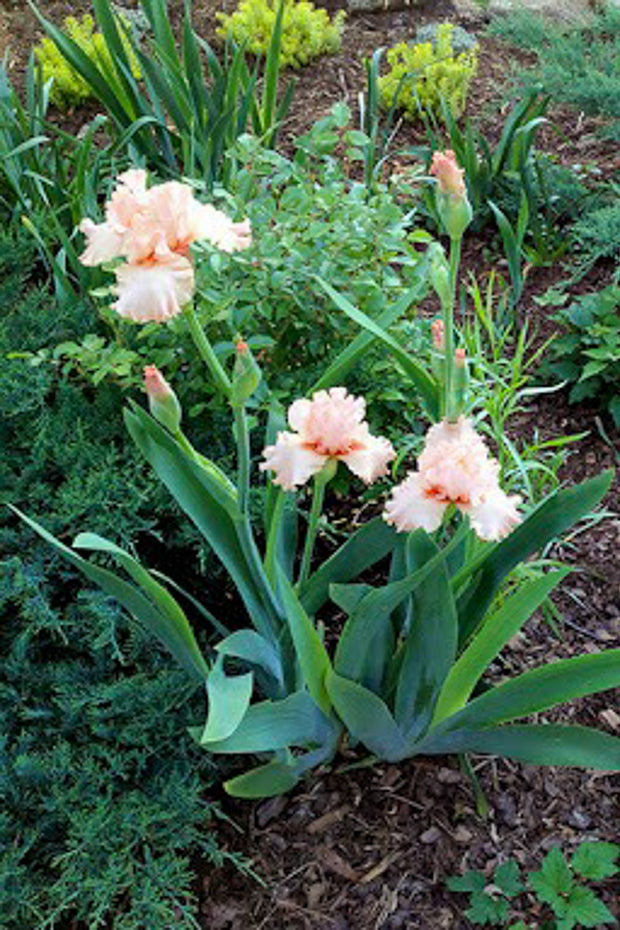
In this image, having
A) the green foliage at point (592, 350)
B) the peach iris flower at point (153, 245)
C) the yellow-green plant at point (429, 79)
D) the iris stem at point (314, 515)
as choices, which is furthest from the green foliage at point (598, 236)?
the peach iris flower at point (153, 245)

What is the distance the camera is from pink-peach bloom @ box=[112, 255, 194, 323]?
122cm

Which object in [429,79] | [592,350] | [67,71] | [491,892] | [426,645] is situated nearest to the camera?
[426,645]

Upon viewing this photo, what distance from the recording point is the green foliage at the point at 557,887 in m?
1.53

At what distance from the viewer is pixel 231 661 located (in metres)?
1.85

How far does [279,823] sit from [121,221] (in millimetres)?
1050

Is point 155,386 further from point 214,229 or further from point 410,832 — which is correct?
point 410,832

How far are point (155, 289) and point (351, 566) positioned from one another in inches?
25.8

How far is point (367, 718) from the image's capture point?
1.58 m

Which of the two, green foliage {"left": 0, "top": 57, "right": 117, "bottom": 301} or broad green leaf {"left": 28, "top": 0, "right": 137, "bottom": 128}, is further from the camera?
broad green leaf {"left": 28, "top": 0, "right": 137, "bottom": 128}

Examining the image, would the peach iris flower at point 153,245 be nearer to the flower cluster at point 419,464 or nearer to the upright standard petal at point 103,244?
the upright standard petal at point 103,244

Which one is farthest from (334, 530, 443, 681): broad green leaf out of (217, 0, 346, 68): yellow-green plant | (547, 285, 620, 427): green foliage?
(217, 0, 346, 68): yellow-green plant

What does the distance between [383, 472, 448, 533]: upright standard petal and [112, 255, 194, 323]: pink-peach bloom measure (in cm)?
34

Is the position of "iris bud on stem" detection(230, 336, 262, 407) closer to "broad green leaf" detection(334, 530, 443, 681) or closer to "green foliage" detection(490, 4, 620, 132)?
"broad green leaf" detection(334, 530, 443, 681)

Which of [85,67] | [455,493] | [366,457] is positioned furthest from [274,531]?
[85,67]
